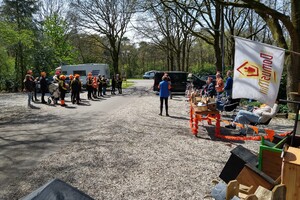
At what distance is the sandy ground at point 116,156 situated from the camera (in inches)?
205

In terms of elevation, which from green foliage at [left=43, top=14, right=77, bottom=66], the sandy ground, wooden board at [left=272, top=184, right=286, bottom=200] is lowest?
the sandy ground

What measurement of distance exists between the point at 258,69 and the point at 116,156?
3848 millimetres

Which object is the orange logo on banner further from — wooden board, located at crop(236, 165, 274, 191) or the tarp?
the tarp

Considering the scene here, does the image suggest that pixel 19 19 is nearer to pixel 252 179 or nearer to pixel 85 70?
pixel 85 70

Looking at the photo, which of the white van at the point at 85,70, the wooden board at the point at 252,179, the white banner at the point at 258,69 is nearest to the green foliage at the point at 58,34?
the white van at the point at 85,70

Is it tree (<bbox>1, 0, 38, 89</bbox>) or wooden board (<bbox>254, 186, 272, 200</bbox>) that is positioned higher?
tree (<bbox>1, 0, 38, 89</bbox>)

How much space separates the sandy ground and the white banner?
1814mm

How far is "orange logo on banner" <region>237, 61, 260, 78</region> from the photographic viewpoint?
499 centimetres

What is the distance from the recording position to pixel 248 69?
5.13m

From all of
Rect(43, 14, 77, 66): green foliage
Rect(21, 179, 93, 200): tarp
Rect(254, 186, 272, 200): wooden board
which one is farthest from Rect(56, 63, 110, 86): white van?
Rect(21, 179, 93, 200): tarp

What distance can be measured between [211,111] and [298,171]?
5.77 meters

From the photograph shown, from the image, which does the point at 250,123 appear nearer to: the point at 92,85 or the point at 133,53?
the point at 92,85

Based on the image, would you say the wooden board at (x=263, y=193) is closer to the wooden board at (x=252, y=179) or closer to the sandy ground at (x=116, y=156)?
the wooden board at (x=252, y=179)

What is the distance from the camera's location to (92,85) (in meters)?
21.6
